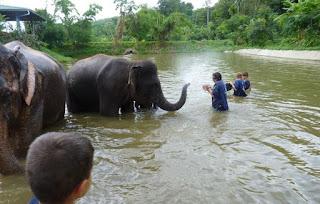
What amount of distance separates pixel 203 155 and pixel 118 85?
2741 mm

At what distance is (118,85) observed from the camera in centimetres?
614

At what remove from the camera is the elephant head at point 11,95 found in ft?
10.0

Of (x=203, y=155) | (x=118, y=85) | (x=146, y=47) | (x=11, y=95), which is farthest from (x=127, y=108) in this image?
(x=146, y=47)

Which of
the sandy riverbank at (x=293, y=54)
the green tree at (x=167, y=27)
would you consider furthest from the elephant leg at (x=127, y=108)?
the green tree at (x=167, y=27)

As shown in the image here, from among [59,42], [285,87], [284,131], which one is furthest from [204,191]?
[59,42]

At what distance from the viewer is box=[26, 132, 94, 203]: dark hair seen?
54.9 inches

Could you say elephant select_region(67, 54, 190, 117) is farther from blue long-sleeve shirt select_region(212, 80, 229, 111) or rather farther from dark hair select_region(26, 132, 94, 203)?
dark hair select_region(26, 132, 94, 203)

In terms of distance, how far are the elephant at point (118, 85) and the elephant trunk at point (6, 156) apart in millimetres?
3168

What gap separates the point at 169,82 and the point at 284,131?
6.79 meters

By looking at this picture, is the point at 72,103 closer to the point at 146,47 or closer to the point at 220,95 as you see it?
the point at 220,95

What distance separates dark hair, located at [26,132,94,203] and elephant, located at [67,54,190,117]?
461 cm

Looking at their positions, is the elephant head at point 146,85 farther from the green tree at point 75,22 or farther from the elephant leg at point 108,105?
the green tree at point 75,22

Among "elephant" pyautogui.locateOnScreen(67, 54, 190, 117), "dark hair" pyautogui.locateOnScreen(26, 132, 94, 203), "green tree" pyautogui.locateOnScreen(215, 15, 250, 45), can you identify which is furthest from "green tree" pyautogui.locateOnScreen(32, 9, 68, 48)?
"dark hair" pyautogui.locateOnScreen(26, 132, 94, 203)

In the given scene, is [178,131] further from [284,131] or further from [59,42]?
[59,42]
